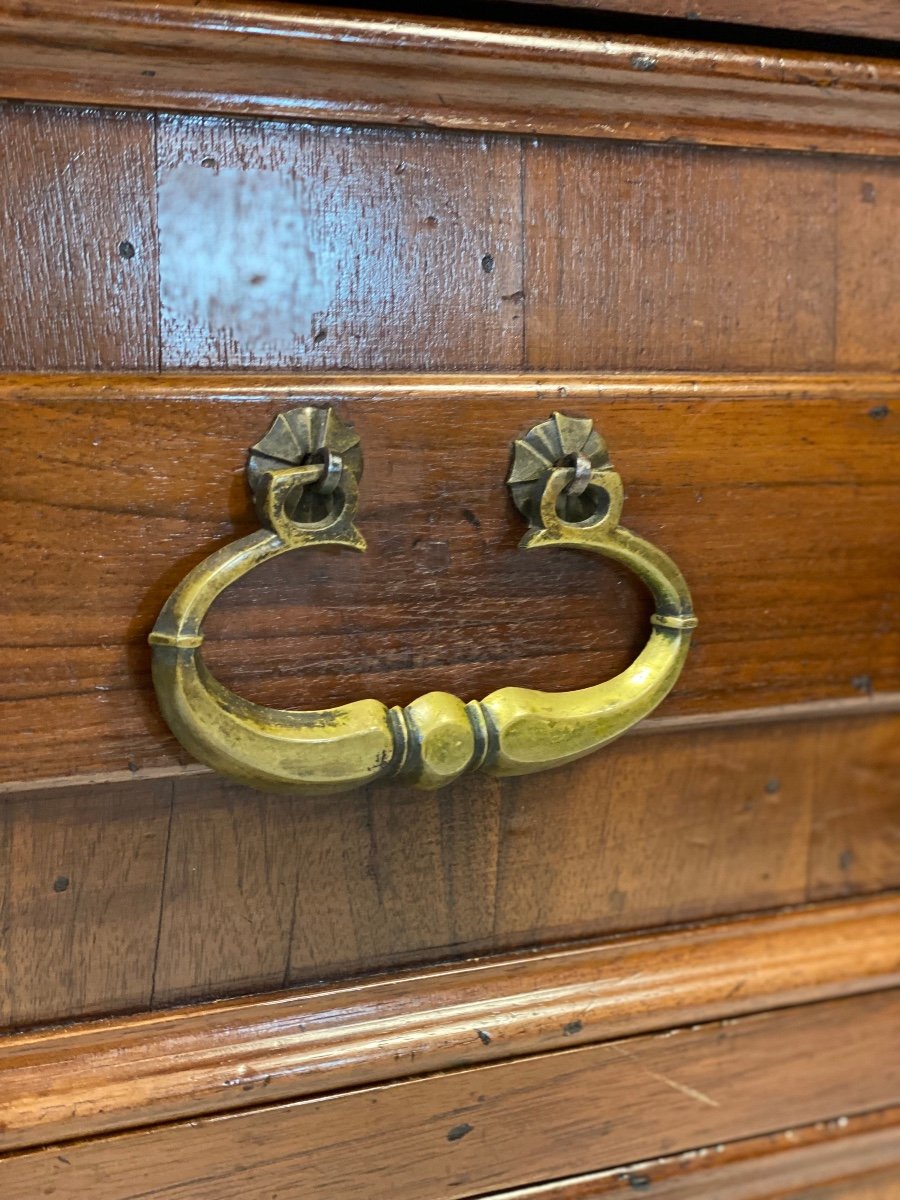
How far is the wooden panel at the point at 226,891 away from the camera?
380 millimetres

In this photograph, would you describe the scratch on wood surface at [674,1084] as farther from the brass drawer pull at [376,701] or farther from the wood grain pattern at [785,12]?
the wood grain pattern at [785,12]

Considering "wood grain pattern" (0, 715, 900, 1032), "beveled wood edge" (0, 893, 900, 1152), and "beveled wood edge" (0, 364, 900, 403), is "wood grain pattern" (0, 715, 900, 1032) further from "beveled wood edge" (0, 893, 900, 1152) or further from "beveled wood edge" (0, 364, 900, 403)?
"beveled wood edge" (0, 364, 900, 403)

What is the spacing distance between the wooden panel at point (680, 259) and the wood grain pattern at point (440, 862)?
148 mm

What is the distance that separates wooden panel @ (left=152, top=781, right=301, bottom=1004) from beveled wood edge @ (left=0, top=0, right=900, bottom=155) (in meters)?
0.22

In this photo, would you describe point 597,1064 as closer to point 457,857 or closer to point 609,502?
point 457,857

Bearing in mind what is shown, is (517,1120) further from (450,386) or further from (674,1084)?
(450,386)

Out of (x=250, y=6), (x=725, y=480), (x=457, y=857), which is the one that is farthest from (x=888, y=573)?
(x=250, y=6)

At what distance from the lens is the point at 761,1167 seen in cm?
46

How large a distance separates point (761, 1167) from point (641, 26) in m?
0.43

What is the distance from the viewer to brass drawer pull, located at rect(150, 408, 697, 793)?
34 cm

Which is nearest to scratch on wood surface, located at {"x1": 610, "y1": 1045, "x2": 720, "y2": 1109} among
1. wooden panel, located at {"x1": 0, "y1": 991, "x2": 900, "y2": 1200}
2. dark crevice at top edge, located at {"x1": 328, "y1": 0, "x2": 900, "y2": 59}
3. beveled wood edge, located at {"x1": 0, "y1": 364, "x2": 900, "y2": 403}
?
wooden panel, located at {"x1": 0, "y1": 991, "x2": 900, "y2": 1200}

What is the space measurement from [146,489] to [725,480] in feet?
0.66

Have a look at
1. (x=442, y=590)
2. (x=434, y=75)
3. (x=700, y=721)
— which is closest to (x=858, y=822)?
(x=700, y=721)

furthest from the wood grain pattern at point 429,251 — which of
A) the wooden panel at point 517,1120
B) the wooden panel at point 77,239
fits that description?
the wooden panel at point 517,1120
